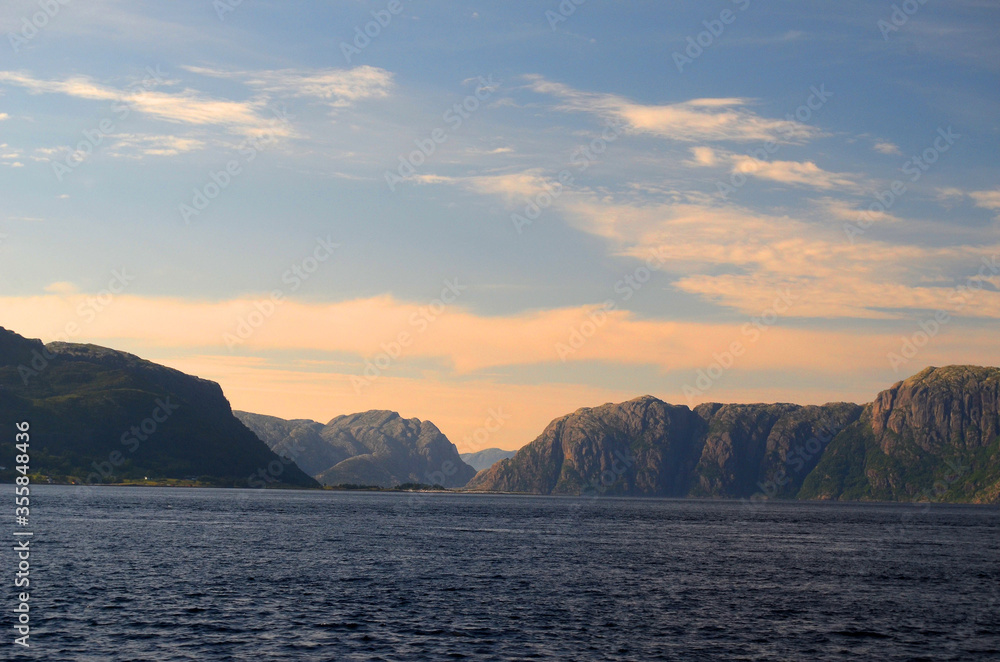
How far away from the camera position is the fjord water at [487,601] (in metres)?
54.8

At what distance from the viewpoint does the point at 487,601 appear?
7344 cm

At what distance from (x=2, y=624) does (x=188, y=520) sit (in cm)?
12431

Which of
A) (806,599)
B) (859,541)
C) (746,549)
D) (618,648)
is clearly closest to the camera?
(618,648)

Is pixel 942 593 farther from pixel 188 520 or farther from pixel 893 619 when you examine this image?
pixel 188 520

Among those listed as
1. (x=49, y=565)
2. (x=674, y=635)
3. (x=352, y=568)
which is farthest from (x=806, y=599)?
(x=49, y=565)

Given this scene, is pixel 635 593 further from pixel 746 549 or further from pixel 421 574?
pixel 746 549

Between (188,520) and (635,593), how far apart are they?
125 metres

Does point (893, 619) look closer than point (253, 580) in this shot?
Yes

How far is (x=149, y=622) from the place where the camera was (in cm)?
6034

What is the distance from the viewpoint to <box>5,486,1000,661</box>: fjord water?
180ft

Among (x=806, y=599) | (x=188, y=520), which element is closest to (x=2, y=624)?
(x=806, y=599)

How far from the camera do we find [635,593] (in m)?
80.6

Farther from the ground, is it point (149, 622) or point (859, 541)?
point (149, 622)

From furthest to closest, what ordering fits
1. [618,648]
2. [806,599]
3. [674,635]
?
[806,599] < [674,635] < [618,648]
